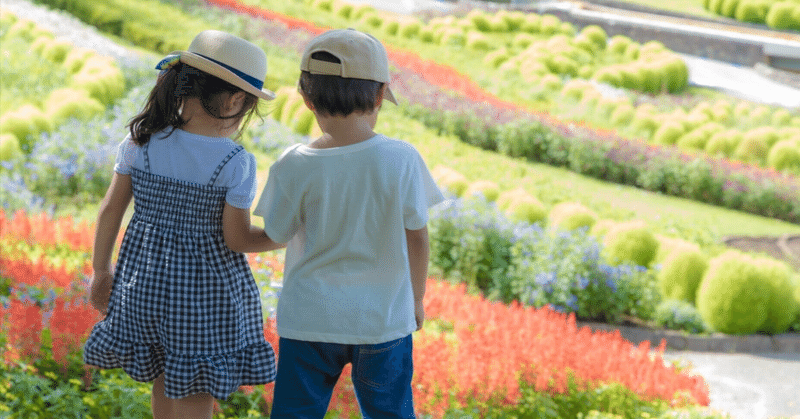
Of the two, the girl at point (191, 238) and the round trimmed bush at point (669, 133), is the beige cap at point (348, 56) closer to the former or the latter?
the girl at point (191, 238)

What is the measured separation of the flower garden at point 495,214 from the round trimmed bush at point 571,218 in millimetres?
18

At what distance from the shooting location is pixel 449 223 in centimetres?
618

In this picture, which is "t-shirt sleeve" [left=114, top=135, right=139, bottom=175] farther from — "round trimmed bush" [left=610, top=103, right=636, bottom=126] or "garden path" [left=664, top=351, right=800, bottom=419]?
"round trimmed bush" [left=610, top=103, right=636, bottom=126]

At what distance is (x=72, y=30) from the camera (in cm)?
1309

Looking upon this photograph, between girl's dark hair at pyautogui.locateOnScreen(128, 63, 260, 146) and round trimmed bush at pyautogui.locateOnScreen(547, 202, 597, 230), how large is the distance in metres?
4.55

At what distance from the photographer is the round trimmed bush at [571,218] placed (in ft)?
21.6

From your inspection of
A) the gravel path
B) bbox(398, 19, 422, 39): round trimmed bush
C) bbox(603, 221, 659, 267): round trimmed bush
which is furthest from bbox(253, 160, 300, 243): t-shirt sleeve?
bbox(398, 19, 422, 39): round trimmed bush

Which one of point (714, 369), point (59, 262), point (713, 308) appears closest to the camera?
point (59, 262)

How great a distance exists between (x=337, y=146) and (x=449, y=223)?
4.10m

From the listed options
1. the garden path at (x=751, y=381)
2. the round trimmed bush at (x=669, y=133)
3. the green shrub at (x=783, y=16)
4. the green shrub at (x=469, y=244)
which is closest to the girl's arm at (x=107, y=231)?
the garden path at (x=751, y=381)

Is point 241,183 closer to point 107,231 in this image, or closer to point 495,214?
point 107,231

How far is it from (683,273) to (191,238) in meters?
4.60

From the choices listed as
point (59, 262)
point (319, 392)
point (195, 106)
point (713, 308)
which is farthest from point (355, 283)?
point (713, 308)

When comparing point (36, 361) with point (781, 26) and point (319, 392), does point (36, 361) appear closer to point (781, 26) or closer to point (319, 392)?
point (319, 392)
